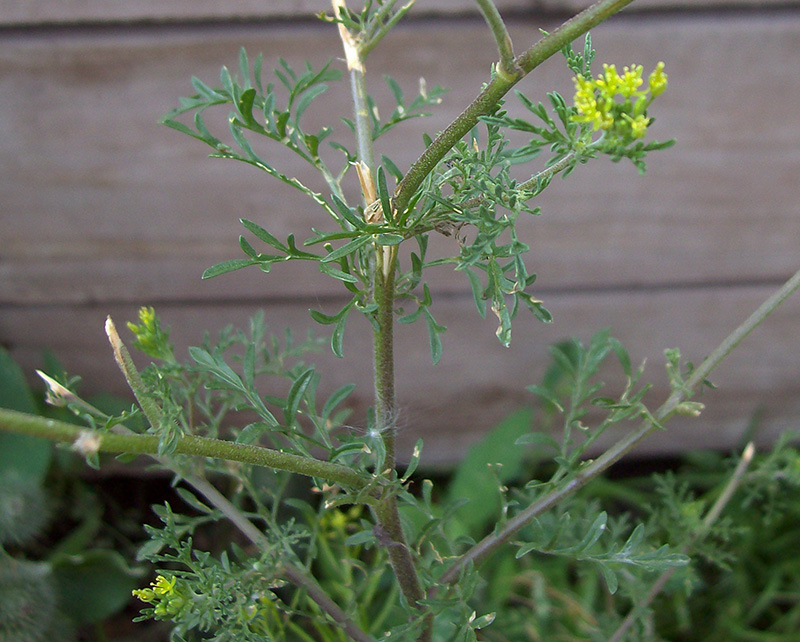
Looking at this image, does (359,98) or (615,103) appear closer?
(615,103)

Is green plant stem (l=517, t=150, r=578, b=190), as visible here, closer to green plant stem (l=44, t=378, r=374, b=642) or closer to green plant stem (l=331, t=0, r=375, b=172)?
green plant stem (l=331, t=0, r=375, b=172)

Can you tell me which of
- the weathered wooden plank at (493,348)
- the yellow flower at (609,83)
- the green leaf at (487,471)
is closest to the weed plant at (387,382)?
the yellow flower at (609,83)

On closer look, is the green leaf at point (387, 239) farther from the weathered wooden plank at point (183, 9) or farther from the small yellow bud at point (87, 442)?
the weathered wooden plank at point (183, 9)

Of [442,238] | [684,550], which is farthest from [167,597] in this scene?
[442,238]

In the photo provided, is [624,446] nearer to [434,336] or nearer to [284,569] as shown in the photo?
[434,336]

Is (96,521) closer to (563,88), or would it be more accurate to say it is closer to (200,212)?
(200,212)

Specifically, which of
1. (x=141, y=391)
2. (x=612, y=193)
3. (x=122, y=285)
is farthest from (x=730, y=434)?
(x=141, y=391)

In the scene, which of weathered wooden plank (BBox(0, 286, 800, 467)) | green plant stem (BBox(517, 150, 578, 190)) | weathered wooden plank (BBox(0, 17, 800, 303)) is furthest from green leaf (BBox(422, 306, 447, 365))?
weathered wooden plank (BBox(0, 286, 800, 467))
